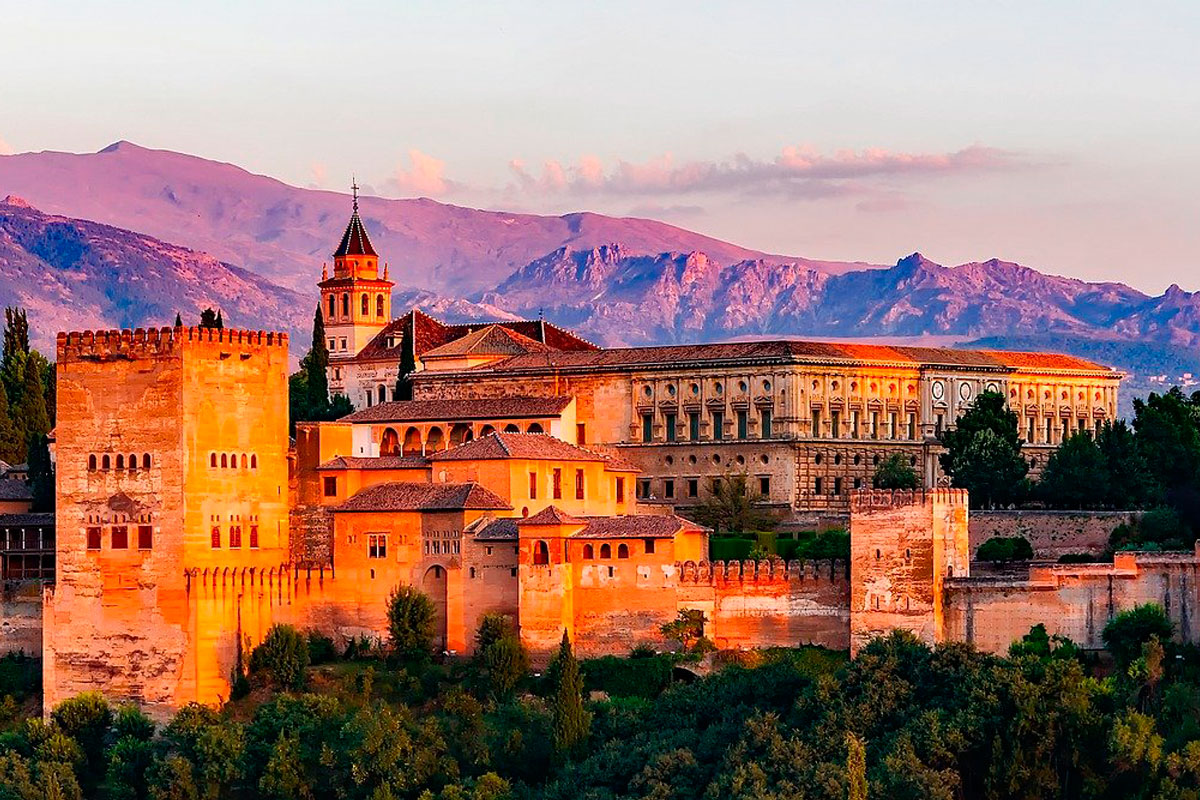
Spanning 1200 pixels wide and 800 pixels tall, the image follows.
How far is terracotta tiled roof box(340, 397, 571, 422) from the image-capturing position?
265 feet

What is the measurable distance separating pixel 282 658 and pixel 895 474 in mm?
23681

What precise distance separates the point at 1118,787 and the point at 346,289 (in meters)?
61.1

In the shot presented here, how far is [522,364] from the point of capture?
290ft

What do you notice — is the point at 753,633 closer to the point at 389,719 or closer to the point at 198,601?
the point at 389,719

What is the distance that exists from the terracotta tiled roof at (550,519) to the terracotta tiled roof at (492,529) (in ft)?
1.09

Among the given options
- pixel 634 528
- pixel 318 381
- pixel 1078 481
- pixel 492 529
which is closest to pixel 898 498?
pixel 634 528

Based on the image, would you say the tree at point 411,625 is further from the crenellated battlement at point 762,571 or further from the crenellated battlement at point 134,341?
the crenellated battlement at point 134,341

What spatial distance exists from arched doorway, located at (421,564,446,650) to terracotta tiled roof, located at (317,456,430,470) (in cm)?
474

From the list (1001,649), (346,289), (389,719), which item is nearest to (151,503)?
(389,719)

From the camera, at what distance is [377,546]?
68.6m

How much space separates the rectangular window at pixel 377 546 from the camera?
68.5 m

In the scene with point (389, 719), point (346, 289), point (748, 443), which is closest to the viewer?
point (389, 719)

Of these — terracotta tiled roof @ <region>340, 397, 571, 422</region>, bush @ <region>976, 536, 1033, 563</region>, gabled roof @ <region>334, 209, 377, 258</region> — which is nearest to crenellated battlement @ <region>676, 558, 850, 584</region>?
bush @ <region>976, 536, 1033, 563</region>

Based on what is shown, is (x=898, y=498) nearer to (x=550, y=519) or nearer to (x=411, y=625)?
(x=550, y=519)
